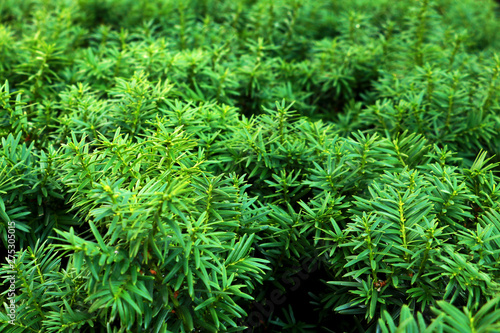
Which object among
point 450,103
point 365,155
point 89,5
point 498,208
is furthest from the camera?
point 89,5

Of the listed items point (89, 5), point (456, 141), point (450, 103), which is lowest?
point (456, 141)

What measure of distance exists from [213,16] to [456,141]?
1.82 m

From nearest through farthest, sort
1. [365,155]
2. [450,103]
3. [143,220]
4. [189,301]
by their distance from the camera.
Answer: [143,220] < [189,301] < [365,155] < [450,103]

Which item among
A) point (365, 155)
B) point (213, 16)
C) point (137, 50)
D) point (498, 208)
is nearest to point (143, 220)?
point (365, 155)

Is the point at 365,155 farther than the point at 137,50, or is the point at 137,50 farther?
the point at 137,50

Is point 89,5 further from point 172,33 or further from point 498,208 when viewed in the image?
point 498,208

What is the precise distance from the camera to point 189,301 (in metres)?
1.21

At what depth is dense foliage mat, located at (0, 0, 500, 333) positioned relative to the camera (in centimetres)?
115

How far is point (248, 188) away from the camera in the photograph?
67.4 inches

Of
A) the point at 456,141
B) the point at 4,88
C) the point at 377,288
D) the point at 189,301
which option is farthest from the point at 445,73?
the point at 4,88

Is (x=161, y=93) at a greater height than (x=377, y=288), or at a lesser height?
greater

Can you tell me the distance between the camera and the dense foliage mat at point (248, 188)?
45.2 inches

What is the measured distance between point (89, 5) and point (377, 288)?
2650 millimetres

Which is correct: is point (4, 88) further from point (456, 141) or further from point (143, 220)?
point (456, 141)
